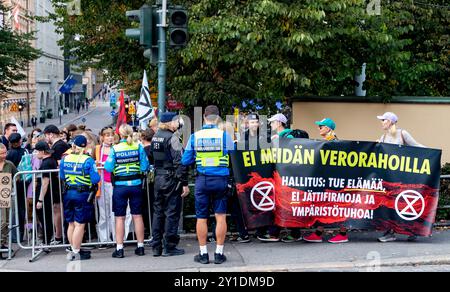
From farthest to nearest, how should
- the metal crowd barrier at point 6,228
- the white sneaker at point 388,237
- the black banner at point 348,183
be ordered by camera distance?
1. the white sneaker at point 388,237
2. the black banner at point 348,183
3. the metal crowd barrier at point 6,228

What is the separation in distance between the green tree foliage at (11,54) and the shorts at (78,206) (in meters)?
23.2

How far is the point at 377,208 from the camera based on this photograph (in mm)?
9516

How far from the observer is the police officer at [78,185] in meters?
8.79

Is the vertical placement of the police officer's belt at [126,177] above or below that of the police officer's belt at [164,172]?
below

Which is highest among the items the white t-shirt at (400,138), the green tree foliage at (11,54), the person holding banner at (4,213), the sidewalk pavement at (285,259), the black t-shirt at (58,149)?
the green tree foliage at (11,54)

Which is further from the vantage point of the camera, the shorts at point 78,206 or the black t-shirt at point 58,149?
the black t-shirt at point 58,149

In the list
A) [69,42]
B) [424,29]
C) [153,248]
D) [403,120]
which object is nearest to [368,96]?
[403,120]

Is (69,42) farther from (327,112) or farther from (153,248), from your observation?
(153,248)

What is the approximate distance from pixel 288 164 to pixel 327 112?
4.15 m

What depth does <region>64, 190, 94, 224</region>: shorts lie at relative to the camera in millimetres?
8805

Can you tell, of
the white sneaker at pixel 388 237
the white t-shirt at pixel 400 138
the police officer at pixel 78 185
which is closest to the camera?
the police officer at pixel 78 185

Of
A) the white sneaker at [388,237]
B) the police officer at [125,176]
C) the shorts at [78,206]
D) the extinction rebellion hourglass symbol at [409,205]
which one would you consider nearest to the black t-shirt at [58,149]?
the shorts at [78,206]

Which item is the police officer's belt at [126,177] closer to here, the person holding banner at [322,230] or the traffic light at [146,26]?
the traffic light at [146,26]

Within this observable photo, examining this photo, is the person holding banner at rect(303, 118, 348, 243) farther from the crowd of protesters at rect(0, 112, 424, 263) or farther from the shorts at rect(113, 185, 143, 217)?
the shorts at rect(113, 185, 143, 217)
